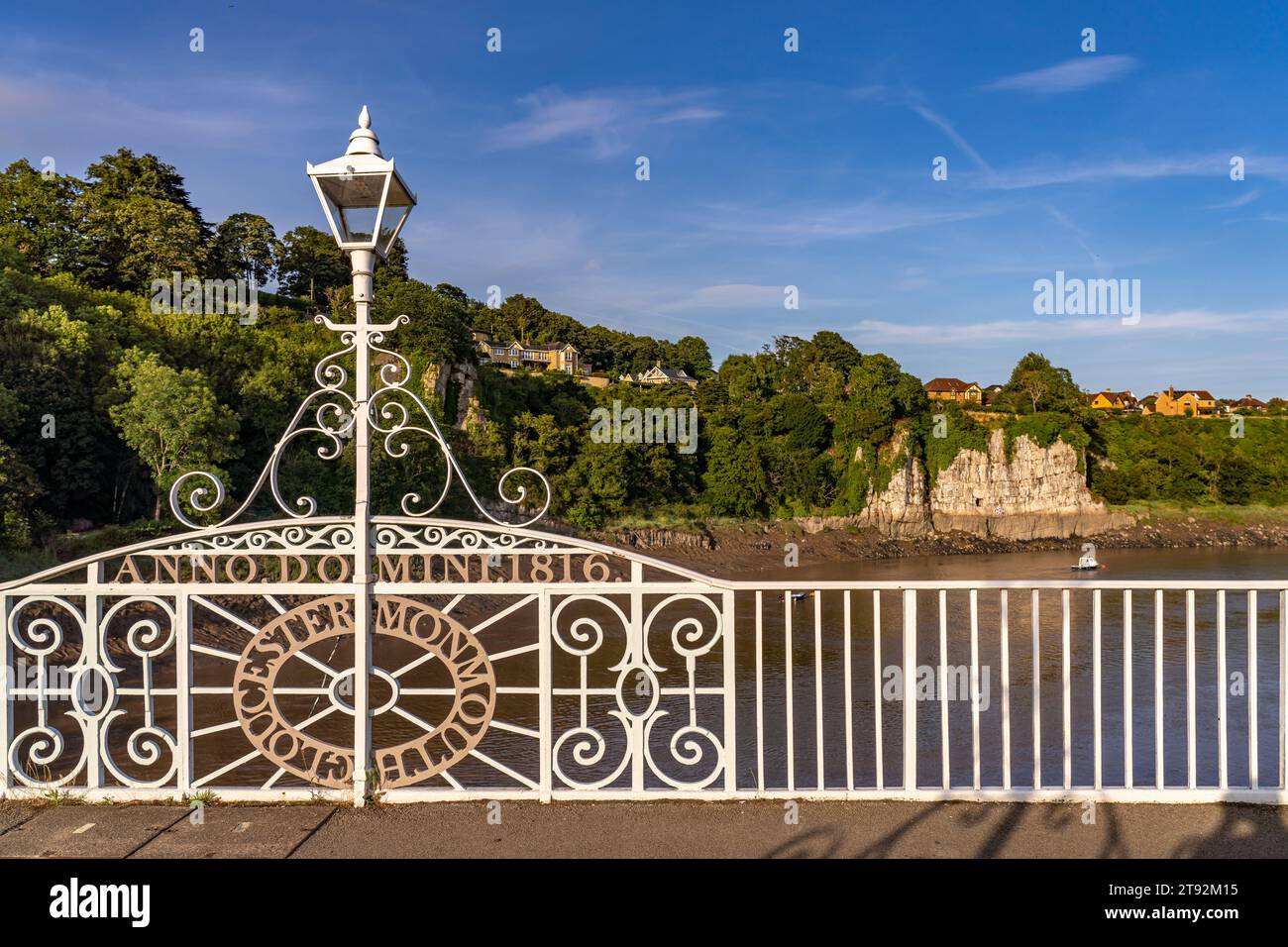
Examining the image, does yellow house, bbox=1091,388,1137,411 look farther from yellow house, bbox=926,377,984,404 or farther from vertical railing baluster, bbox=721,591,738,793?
vertical railing baluster, bbox=721,591,738,793

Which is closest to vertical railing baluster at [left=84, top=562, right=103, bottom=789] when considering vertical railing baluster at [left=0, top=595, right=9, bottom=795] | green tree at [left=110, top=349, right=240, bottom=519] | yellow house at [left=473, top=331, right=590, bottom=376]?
vertical railing baluster at [left=0, top=595, right=9, bottom=795]

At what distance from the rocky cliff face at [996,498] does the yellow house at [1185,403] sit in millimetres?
32144

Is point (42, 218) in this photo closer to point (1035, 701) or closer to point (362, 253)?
point (362, 253)

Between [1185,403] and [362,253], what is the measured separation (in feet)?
310

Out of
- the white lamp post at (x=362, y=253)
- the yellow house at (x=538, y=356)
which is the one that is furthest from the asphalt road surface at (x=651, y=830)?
the yellow house at (x=538, y=356)

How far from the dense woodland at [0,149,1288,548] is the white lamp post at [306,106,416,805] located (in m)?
19.8

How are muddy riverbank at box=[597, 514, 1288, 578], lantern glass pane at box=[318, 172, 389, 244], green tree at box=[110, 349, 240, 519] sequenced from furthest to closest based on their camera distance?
1. muddy riverbank at box=[597, 514, 1288, 578]
2. green tree at box=[110, 349, 240, 519]
3. lantern glass pane at box=[318, 172, 389, 244]

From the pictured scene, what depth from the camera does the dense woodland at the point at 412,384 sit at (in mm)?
23703

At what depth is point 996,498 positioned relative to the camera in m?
55.2

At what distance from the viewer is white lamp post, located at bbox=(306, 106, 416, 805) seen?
3799 mm

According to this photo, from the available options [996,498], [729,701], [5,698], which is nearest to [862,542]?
[996,498]

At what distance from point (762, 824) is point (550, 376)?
4487cm
